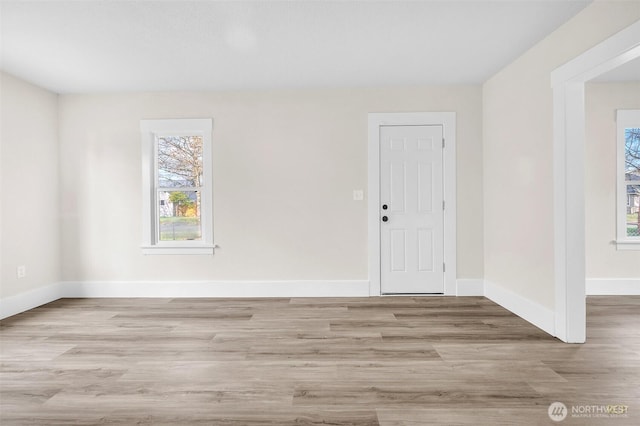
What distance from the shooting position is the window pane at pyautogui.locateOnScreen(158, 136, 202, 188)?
15.6ft

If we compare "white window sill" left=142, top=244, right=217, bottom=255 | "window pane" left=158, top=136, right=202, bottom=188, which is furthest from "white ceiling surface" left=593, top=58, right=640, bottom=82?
"white window sill" left=142, top=244, right=217, bottom=255

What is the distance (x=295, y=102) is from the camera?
4602 millimetres

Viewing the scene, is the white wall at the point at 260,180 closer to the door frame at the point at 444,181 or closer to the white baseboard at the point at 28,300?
the door frame at the point at 444,181

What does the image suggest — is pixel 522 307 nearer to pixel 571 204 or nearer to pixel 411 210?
pixel 571 204

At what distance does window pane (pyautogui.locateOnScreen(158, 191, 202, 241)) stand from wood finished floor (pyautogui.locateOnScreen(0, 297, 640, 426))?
1.15 metres

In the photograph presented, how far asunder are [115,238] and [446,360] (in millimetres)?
4180

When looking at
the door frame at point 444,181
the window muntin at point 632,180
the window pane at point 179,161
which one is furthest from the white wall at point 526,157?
the window pane at point 179,161

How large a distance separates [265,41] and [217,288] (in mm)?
2987

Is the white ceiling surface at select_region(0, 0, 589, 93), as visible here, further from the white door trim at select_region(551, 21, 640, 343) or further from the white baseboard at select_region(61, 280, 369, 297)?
the white baseboard at select_region(61, 280, 369, 297)

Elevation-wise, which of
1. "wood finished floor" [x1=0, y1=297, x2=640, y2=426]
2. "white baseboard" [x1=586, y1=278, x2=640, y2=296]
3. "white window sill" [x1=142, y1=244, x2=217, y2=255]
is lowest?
"wood finished floor" [x1=0, y1=297, x2=640, y2=426]

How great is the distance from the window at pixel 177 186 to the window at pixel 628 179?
5226 millimetres

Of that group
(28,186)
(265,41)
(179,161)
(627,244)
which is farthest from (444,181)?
(28,186)

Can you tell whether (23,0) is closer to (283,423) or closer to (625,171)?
(283,423)

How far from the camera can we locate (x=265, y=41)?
3234 mm
